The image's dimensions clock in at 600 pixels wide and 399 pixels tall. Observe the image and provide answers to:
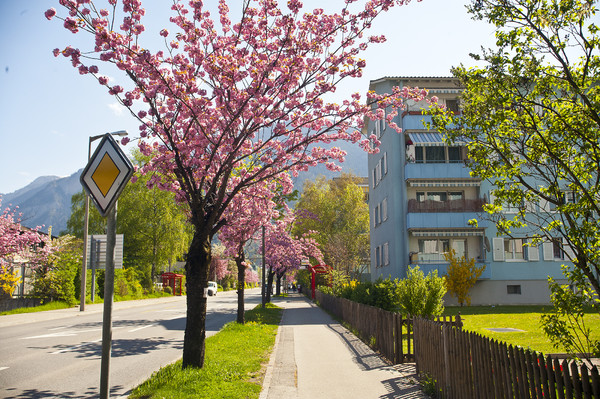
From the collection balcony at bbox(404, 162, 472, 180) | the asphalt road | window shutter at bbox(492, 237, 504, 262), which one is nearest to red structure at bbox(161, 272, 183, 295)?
balcony at bbox(404, 162, 472, 180)

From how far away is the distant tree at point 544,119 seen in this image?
5848 millimetres

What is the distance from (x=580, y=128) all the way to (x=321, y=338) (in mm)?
11627

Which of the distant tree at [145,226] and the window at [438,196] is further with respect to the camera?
the distant tree at [145,226]

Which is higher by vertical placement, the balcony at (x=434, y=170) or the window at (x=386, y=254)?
the balcony at (x=434, y=170)

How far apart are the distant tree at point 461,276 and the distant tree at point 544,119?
24.7 m

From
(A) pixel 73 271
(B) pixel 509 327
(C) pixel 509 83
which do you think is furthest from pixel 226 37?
(A) pixel 73 271

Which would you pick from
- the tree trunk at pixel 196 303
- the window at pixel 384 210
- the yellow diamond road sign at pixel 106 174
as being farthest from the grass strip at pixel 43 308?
the yellow diamond road sign at pixel 106 174

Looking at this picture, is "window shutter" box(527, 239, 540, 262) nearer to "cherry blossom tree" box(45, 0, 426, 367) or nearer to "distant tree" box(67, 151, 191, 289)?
"cherry blossom tree" box(45, 0, 426, 367)

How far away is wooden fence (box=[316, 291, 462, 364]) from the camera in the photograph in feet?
35.8

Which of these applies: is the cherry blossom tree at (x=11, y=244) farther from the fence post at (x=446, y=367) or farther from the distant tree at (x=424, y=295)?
the fence post at (x=446, y=367)

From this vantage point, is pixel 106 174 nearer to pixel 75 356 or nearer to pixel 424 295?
pixel 75 356

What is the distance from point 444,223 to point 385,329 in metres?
21.2

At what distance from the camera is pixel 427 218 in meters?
31.8

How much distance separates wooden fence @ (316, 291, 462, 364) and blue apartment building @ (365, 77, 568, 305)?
14243 mm
